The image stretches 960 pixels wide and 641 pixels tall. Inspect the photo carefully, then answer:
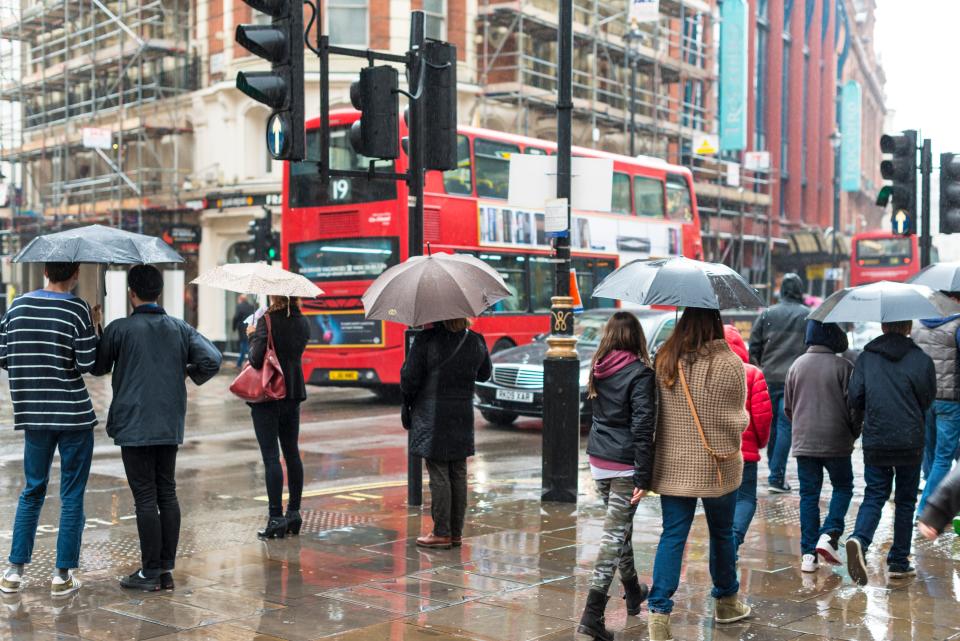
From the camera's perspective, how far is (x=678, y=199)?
24000mm

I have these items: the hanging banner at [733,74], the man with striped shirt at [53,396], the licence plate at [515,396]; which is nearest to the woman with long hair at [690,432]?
the man with striped shirt at [53,396]

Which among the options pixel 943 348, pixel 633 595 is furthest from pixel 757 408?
pixel 943 348

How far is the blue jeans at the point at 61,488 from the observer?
6289 millimetres

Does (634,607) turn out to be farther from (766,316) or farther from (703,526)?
(766,316)

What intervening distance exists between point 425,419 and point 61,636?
2762 mm

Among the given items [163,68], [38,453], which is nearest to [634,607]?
[38,453]

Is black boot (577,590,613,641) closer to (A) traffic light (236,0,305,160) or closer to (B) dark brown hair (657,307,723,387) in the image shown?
(B) dark brown hair (657,307,723,387)

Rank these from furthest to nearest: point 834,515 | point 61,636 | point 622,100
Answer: point 622,100 < point 834,515 < point 61,636

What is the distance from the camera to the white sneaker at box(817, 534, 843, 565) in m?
7.04

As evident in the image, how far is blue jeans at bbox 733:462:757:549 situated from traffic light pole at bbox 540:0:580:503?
206 cm

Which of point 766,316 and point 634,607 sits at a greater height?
point 766,316

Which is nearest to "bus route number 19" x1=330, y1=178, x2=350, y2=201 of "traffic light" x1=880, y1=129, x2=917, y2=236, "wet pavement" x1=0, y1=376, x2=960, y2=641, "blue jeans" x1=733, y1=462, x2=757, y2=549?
"wet pavement" x1=0, y1=376, x2=960, y2=641

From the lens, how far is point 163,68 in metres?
35.1

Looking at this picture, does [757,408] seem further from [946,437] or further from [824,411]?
[946,437]
